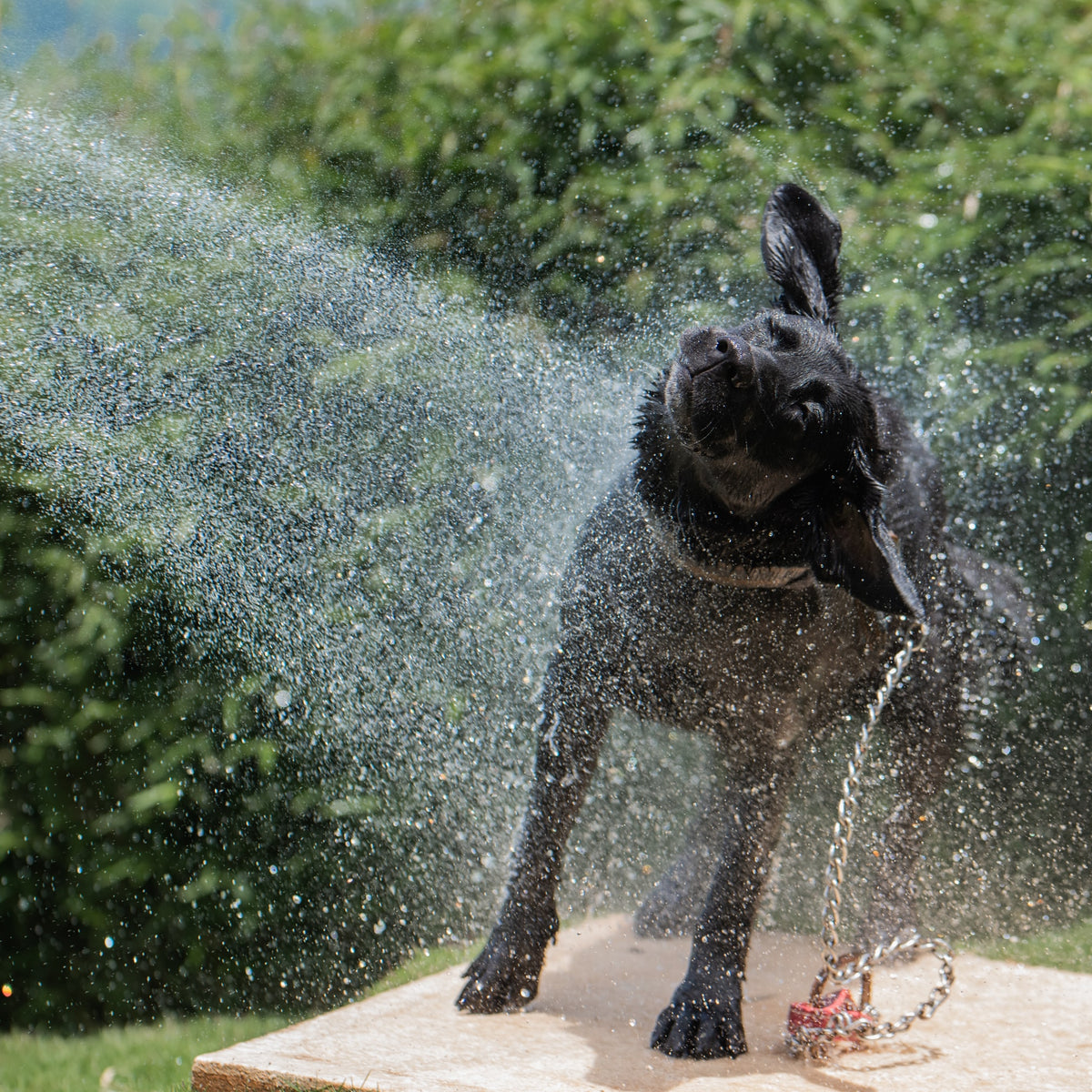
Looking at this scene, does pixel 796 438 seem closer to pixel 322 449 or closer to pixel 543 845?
pixel 543 845

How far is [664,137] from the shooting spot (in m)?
4.16

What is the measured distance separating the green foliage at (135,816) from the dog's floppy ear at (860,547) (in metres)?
1.92

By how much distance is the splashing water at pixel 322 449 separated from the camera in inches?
127

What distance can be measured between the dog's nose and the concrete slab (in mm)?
1375

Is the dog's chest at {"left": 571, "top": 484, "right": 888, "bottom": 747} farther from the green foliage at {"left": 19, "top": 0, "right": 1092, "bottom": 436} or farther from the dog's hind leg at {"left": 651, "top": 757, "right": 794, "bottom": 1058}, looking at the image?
the green foliage at {"left": 19, "top": 0, "right": 1092, "bottom": 436}

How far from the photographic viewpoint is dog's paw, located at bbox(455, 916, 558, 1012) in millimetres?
2607

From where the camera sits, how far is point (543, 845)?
2.62 metres

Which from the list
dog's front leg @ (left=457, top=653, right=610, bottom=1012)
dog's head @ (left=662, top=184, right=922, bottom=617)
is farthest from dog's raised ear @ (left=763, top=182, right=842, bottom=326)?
dog's front leg @ (left=457, top=653, right=610, bottom=1012)

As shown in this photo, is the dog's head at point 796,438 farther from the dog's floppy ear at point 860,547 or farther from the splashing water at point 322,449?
the splashing water at point 322,449

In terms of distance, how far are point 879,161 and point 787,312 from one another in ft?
6.96

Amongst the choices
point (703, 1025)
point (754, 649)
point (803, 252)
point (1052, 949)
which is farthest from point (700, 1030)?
point (1052, 949)

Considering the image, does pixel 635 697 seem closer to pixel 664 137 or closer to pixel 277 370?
pixel 277 370

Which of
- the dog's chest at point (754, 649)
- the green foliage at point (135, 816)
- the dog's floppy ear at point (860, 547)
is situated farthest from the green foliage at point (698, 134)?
the dog's floppy ear at point (860, 547)

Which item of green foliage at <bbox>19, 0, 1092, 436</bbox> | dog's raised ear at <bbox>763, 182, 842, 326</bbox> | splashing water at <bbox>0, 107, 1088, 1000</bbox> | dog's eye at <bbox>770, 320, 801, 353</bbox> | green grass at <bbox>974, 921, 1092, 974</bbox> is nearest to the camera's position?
dog's eye at <bbox>770, 320, 801, 353</bbox>
